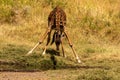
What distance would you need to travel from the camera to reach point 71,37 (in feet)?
52.0

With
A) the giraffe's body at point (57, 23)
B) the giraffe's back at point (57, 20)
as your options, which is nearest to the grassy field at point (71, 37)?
the giraffe's body at point (57, 23)

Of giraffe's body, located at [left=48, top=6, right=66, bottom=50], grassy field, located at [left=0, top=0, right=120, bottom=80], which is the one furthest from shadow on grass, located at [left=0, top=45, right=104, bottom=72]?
giraffe's body, located at [left=48, top=6, right=66, bottom=50]

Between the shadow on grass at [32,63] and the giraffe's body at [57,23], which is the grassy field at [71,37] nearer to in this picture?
the shadow on grass at [32,63]

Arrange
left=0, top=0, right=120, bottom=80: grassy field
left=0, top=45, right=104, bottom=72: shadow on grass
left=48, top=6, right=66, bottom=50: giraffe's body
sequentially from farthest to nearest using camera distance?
left=48, top=6, right=66, bottom=50: giraffe's body
left=0, top=0, right=120, bottom=80: grassy field
left=0, top=45, right=104, bottom=72: shadow on grass

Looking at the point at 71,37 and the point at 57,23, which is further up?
the point at 57,23

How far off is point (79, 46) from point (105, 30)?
268 cm

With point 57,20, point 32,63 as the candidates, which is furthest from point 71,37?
point 32,63

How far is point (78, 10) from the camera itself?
17.9 m

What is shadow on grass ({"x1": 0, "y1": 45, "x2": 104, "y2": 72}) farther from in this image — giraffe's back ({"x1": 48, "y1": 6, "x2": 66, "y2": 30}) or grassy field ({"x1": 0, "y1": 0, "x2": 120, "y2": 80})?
giraffe's back ({"x1": 48, "y1": 6, "x2": 66, "y2": 30})

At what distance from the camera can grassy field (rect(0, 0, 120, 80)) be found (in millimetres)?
11008

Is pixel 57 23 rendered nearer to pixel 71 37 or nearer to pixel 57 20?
pixel 57 20

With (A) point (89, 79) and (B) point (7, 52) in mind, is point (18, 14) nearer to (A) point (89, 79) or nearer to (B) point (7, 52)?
(B) point (7, 52)

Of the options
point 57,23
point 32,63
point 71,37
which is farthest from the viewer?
point 71,37

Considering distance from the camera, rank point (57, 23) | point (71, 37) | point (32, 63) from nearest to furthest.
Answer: point (32, 63) < point (57, 23) < point (71, 37)
